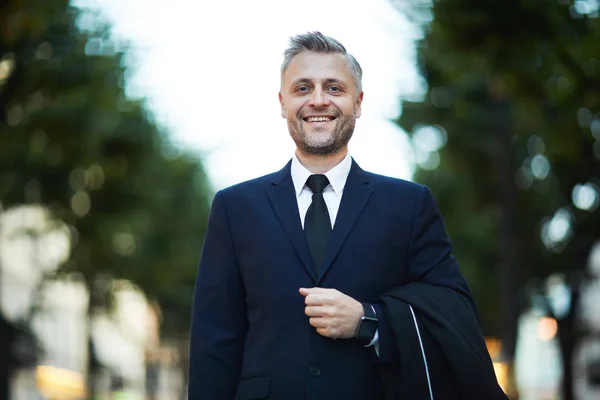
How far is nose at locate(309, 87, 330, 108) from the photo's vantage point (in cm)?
360

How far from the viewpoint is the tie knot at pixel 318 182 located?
3648mm

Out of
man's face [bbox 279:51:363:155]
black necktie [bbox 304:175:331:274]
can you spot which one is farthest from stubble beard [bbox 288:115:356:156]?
black necktie [bbox 304:175:331:274]

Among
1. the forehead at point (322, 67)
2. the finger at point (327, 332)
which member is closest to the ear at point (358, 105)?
the forehead at point (322, 67)

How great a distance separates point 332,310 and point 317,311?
0.05 metres

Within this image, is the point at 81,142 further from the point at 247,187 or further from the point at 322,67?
the point at 322,67

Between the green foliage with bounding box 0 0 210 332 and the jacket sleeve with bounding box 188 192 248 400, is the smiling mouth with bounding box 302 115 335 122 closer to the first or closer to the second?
the jacket sleeve with bounding box 188 192 248 400

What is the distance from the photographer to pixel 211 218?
148 inches

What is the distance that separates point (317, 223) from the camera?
11.8 feet

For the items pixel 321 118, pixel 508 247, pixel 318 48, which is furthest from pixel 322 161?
pixel 508 247

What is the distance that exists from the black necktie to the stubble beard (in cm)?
10

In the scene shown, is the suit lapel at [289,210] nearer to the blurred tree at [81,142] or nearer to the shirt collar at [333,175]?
the shirt collar at [333,175]

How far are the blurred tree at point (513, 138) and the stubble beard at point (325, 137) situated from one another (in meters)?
6.97

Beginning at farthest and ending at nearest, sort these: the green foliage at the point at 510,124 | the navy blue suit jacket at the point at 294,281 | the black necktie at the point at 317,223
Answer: the green foliage at the point at 510,124 < the black necktie at the point at 317,223 < the navy blue suit jacket at the point at 294,281

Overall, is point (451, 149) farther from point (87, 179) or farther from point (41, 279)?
point (41, 279)
